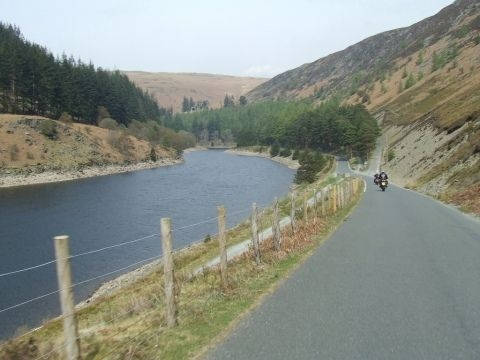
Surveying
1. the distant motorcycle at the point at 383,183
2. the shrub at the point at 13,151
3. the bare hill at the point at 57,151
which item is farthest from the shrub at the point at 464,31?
the shrub at the point at 13,151

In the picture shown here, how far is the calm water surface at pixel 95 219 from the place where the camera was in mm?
28734

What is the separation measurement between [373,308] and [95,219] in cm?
4461

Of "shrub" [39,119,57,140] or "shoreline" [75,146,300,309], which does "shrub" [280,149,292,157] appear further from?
"shoreline" [75,146,300,309]

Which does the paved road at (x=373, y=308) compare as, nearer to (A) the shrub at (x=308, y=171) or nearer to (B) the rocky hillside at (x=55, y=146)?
(A) the shrub at (x=308, y=171)

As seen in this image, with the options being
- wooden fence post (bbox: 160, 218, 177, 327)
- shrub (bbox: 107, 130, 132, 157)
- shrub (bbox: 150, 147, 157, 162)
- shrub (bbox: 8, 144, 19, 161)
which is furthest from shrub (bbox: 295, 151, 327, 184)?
wooden fence post (bbox: 160, 218, 177, 327)

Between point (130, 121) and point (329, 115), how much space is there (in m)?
64.2

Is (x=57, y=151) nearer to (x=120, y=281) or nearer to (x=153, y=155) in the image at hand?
(x=153, y=155)

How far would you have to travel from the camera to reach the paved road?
792 centimetres

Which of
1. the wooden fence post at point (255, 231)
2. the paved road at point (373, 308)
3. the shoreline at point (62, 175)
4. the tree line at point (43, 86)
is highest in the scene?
the tree line at point (43, 86)

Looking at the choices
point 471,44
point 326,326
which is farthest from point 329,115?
point 326,326

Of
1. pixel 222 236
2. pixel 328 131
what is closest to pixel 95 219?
pixel 222 236

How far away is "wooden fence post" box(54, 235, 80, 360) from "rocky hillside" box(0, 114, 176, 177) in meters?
89.6

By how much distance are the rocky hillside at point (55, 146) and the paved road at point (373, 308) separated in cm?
8585

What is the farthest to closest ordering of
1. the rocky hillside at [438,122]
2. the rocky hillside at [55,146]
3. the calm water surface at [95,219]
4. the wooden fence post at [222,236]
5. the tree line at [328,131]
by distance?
the tree line at [328,131] → the rocky hillside at [55,146] → the rocky hillside at [438,122] → the calm water surface at [95,219] → the wooden fence post at [222,236]
